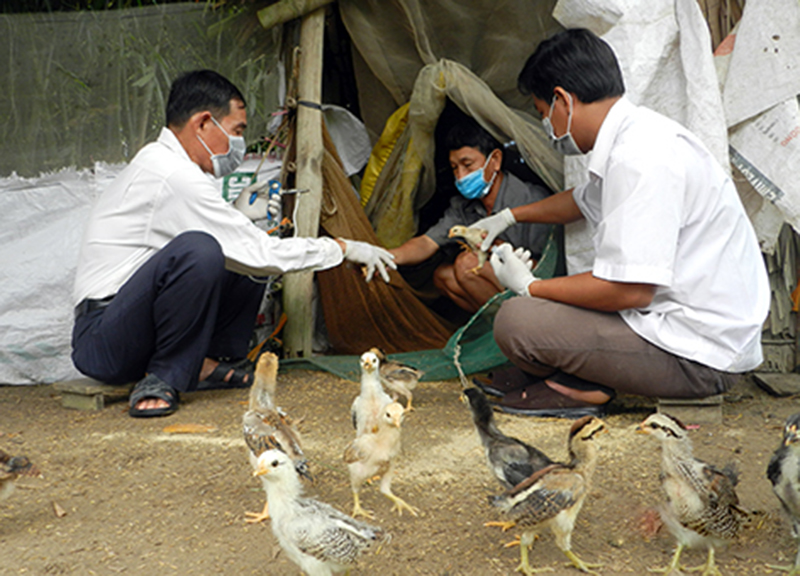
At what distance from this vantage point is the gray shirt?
5012 millimetres

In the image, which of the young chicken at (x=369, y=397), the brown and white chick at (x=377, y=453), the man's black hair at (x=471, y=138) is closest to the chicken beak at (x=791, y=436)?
the brown and white chick at (x=377, y=453)

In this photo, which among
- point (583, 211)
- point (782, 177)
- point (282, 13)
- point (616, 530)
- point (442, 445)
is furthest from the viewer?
point (282, 13)

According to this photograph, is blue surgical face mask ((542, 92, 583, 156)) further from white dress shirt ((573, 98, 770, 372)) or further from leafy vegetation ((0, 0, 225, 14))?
leafy vegetation ((0, 0, 225, 14))

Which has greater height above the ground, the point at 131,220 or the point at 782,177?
the point at 782,177

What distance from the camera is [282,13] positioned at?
504 centimetres

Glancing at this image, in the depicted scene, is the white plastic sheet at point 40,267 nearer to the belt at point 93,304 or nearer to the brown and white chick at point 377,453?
the belt at point 93,304

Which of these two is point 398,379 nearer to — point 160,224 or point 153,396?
point 153,396

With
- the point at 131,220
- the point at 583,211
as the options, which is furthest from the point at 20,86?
the point at 583,211

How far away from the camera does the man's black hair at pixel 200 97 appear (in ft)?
14.3

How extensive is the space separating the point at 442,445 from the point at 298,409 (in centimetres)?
100

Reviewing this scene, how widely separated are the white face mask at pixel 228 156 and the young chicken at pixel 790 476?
319cm

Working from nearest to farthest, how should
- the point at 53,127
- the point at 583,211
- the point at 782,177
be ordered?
1. the point at 782,177
2. the point at 583,211
3. the point at 53,127

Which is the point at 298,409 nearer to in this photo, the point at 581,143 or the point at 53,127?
the point at 581,143

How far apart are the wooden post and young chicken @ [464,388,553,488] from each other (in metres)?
2.34
